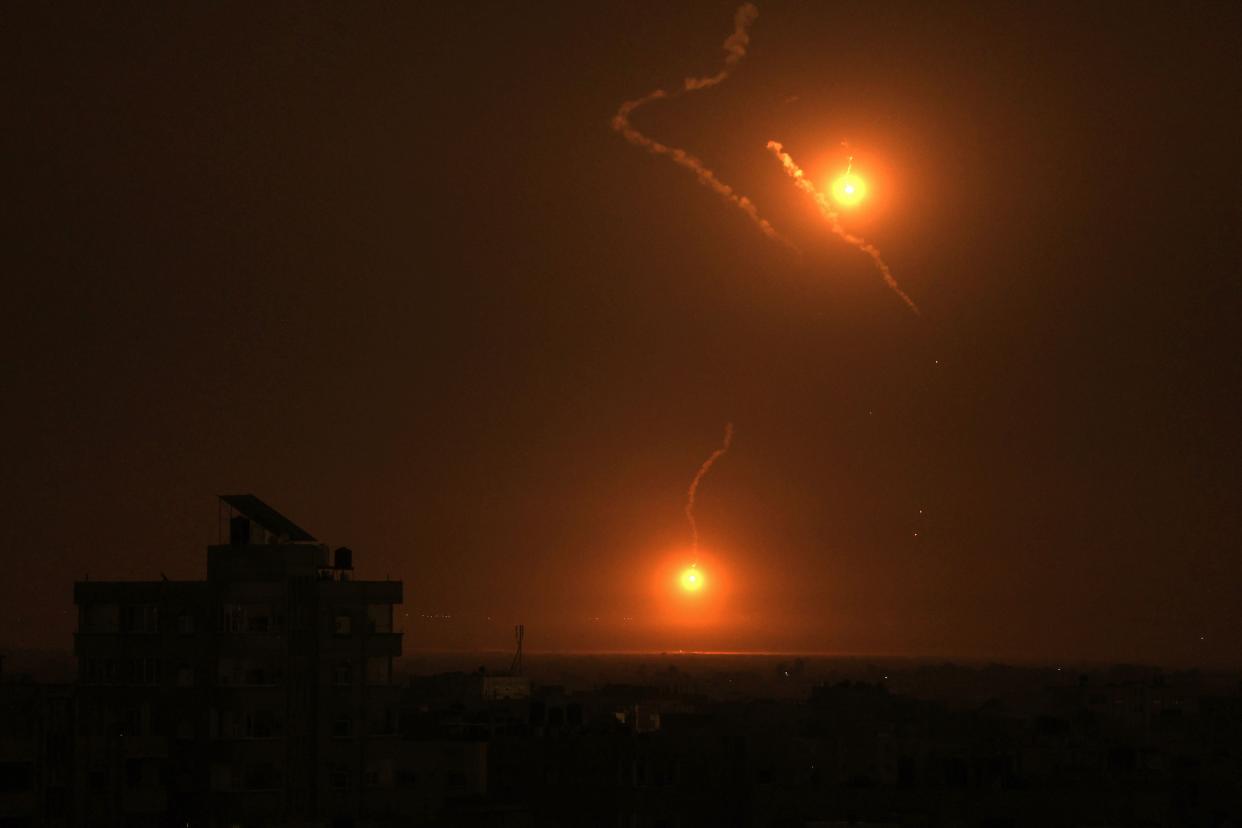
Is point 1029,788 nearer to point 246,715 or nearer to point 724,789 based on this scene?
point 724,789

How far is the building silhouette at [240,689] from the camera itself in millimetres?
60719

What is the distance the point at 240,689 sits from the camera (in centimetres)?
6181

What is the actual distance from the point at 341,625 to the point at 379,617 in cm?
139

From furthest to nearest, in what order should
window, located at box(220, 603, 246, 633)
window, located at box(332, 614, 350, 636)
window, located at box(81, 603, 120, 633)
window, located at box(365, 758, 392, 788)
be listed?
window, located at box(365, 758, 392, 788)
window, located at box(81, 603, 120, 633)
window, located at box(332, 614, 350, 636)
window, located at box(220, 603, 246, 633)

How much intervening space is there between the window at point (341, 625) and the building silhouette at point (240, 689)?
0.10 ft

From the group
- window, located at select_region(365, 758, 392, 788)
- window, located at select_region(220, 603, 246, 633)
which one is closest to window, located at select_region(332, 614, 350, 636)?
window, located at select_region(220, 603, 246, 633)

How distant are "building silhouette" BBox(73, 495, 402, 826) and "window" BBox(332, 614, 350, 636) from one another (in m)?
0.03

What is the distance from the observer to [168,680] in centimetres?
6222

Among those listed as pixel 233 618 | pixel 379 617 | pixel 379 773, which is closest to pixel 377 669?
pixel 379 617

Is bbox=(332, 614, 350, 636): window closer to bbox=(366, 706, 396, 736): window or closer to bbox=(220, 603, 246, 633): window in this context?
bbox=(366, 706, 396, 736): window

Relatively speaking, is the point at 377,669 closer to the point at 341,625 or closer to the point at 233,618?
the point at 341,625

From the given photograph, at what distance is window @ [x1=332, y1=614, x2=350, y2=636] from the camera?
206 feet

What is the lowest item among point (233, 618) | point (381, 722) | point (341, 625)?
point (381, 722)

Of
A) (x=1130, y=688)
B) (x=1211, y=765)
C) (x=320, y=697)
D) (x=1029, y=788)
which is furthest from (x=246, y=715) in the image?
(x=1130, y=688)
